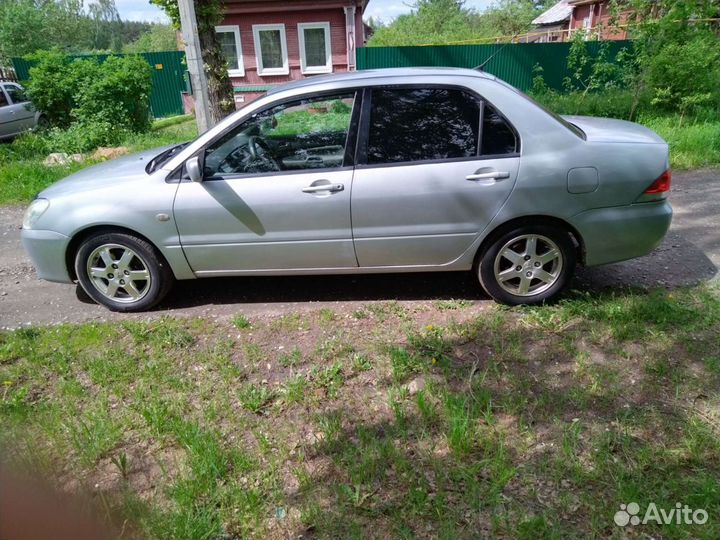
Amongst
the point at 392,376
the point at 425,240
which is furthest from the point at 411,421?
the point at 425,240

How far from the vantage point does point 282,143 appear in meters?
4.20

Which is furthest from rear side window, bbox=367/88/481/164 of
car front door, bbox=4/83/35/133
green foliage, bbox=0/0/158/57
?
green foliage, bbox=0/0/158/57

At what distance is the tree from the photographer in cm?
847

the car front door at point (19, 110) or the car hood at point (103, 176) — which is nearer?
the car hood at point (103, 176)

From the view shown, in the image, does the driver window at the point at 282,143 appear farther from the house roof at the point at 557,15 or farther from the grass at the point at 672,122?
the house roof at the point at 557,15

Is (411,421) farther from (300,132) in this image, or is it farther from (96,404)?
(300,132)

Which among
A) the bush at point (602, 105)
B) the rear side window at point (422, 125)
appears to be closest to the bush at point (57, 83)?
the bush at point (602, 105)

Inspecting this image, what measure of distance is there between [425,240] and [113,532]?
2700 mm

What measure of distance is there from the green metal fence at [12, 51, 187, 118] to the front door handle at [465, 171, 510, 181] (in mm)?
18722

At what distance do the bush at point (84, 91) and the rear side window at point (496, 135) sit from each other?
34.2 feet

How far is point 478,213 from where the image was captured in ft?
13.0

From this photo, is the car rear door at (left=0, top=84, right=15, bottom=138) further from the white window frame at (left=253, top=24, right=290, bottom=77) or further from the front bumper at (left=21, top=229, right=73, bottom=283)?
the front bumper at (left=21, top=229, right=73, bottom=283)

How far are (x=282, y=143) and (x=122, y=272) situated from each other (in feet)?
5.47

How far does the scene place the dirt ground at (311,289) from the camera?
14.8ft
